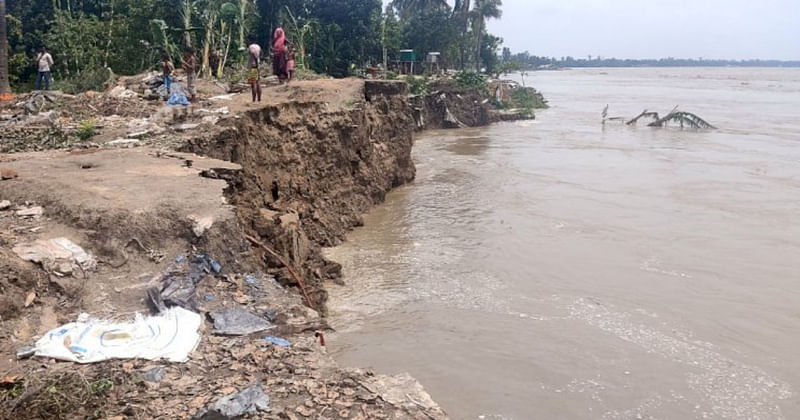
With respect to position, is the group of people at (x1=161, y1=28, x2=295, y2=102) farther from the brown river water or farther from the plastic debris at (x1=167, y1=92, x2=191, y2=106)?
the brown river water

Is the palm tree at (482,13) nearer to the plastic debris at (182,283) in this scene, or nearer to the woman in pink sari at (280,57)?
the woman in pink sari at (280,57)

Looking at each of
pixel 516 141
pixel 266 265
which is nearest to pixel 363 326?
pixel 266 265

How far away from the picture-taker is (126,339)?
488cm

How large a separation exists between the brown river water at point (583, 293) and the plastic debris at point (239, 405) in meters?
2.76

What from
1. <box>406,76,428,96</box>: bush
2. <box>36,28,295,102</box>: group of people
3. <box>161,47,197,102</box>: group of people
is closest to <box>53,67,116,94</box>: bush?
<box>36,28,295,102</box>: group of people

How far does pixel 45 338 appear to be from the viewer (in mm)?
4801

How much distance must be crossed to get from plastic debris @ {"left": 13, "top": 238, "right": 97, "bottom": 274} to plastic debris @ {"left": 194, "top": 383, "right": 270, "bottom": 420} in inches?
100.0

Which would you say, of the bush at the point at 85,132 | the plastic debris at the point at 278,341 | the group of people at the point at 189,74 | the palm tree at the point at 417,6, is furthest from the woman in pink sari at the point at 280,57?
the palm tree at the point at 417,6

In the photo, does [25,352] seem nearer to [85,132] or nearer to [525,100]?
[85,132]

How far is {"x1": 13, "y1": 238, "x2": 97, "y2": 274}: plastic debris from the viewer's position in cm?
563

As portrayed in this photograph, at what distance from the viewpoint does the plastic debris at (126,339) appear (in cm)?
464

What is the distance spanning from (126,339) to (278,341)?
3.96ft

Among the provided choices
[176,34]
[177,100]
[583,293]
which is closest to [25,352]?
[583,293]

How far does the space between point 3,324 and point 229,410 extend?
2.33m
